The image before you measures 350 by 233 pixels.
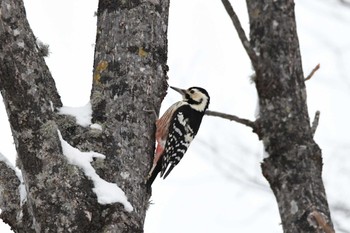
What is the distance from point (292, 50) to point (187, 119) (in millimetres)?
2783

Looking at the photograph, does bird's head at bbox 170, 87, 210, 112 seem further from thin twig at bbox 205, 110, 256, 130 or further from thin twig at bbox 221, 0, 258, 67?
thin twig at bbox 221, 0, 258, 67

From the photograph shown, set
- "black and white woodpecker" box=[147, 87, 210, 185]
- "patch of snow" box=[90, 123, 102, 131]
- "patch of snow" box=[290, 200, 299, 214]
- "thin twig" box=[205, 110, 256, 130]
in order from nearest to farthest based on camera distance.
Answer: "patch of snow" box=[290, 200, 299, 214] → "thin twig" box=[205, 110, 256, 130] → "patch of snow" box=[90, 123, 102, 131] → "black and white woodpecker" box=[147, 87, 210, 185]

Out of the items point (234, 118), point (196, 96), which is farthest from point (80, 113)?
point (196, 96)

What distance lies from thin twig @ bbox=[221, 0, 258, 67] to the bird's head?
10.0 feet

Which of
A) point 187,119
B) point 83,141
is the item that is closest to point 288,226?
point 83,141

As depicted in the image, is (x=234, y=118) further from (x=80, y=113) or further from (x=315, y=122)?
(x=80, y=113)

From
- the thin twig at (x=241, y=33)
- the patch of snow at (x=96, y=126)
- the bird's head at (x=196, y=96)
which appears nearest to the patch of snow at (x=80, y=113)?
the patch of snow at (x=96, y=126)

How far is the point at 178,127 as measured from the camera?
5.38 metres

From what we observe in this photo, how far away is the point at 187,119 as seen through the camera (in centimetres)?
553

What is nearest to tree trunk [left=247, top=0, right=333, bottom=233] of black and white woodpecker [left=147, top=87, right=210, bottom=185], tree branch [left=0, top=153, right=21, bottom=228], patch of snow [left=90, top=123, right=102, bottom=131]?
patch of snow [left=90, top=123, right=102, bottom=131]

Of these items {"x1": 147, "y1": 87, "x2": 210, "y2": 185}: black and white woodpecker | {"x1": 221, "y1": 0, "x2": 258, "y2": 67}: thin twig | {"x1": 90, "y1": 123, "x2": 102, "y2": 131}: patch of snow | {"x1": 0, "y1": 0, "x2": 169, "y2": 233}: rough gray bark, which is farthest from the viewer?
{"x1": 147, "y1": 87, "x2": 210, "y2": 185}: black and white woodpecker

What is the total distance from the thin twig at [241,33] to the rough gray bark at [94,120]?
3.00ft

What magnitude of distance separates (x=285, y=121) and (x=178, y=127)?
2.76m

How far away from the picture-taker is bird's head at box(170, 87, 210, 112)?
19.2ft
